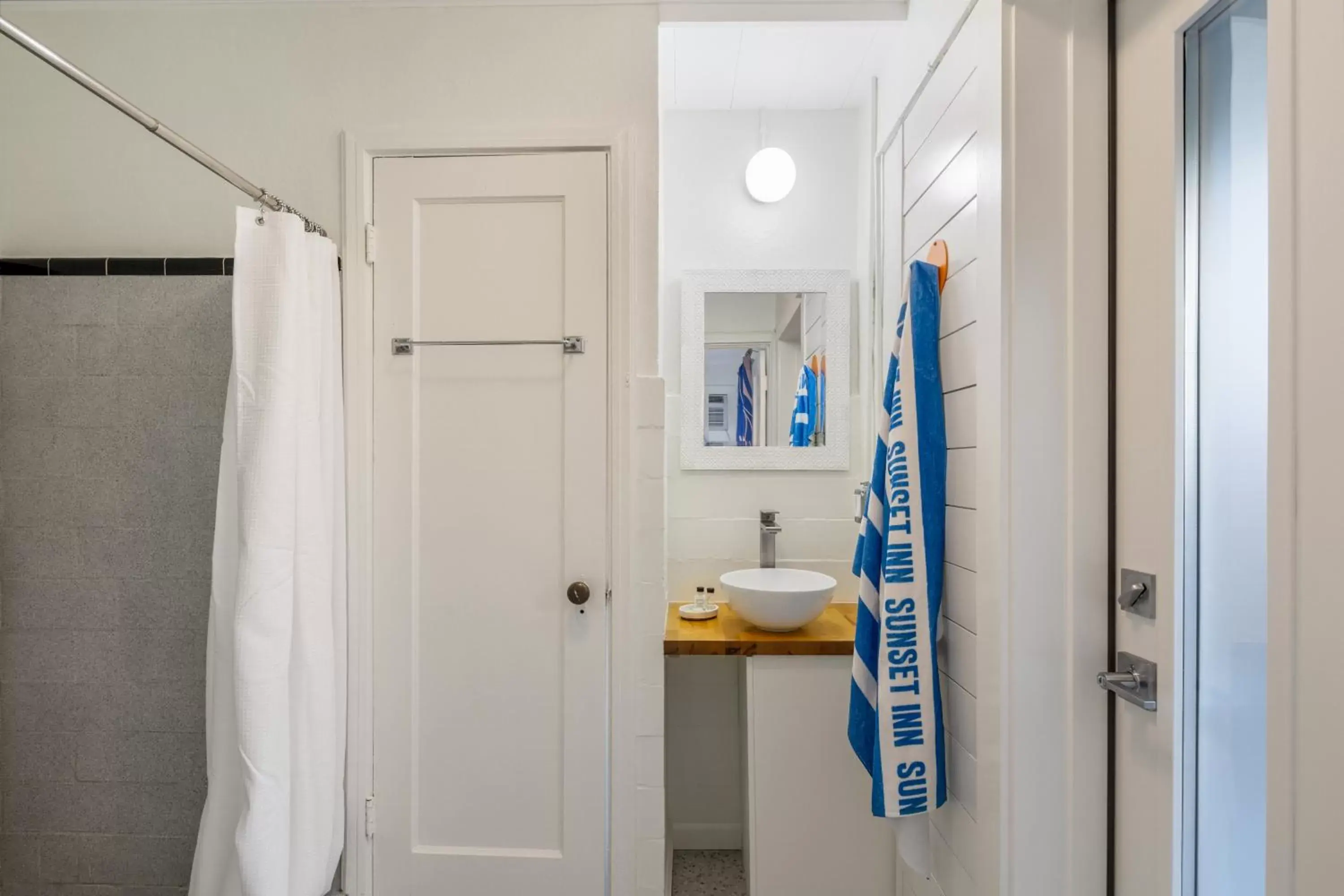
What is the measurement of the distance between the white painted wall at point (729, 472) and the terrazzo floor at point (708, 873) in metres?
0.04

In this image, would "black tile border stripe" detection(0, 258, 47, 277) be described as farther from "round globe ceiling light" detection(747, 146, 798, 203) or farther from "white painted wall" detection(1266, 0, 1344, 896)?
"white painted wall" detection(1266, 0, 1344, 896)

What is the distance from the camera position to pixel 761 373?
2307 millimetres

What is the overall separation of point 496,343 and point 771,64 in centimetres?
126

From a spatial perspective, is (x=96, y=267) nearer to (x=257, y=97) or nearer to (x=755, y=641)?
(x=257, y=97)

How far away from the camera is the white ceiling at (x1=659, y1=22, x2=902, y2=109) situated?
74.6 inches

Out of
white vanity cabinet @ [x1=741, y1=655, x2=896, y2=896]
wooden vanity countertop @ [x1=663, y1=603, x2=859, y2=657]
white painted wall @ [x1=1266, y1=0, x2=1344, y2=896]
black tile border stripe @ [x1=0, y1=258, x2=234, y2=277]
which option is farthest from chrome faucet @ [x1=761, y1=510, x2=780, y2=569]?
black tile border stripe @ [x1=0, y1=258, x2=234, y2=277]

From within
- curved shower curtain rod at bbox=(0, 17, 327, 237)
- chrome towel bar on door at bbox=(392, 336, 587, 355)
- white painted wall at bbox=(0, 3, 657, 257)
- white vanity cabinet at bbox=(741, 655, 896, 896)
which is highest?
white painted wall at bbox=(0, 3, 657, 257)

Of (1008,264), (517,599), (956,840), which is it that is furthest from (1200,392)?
(517,599)

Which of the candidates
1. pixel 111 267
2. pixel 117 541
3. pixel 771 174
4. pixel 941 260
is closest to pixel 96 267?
pixel 111 267

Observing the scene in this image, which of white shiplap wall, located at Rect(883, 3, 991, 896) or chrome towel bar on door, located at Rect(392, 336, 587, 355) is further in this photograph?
chrome towel bar on door, located at Rect(392, 336, 587, 355)

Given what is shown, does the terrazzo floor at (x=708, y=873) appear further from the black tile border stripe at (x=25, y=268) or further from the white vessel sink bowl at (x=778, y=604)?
the black tile border stripe at (x=25, y=268)

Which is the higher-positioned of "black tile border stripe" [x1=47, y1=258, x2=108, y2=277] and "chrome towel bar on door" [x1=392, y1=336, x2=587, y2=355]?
"black tile border stripe" [x1=47, y1=258, x2=108, y2=277]

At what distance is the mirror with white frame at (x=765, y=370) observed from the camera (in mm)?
2279

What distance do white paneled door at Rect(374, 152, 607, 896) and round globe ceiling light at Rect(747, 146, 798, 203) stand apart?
752 mm
